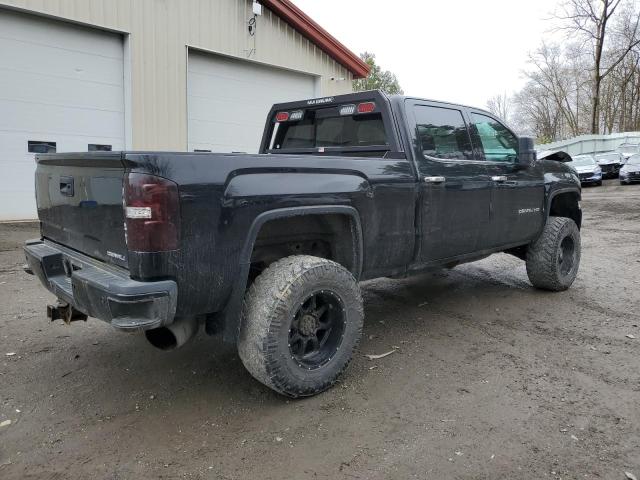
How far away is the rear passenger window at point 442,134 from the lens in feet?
13.6

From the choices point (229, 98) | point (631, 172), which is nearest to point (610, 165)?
point (631, 172)

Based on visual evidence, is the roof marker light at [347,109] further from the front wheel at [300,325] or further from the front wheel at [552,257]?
the front wheel at [552,257]

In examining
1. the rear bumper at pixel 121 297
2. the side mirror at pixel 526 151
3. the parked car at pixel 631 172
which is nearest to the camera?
the rear bumper at pixel 121 297

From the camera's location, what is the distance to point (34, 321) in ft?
15.4

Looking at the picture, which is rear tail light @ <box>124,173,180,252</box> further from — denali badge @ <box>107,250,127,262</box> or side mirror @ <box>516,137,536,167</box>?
side mirror @ <box>516,137,536,167</box>

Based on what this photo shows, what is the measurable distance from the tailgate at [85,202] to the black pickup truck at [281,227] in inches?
0.5

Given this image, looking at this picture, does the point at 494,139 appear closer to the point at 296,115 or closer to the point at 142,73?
the point at 296,115

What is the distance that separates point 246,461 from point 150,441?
0.57 meters

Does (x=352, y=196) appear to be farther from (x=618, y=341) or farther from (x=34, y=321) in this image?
(x=34, y=321)

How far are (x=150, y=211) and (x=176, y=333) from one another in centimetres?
75

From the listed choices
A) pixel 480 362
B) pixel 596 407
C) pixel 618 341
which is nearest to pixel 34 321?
pixel 480 362

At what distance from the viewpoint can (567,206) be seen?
6141 mm

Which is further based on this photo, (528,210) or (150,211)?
(528,210)

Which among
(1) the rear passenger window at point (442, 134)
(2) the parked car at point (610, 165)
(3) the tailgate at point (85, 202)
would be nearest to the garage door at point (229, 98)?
(1) the rear passenger window at point (442, 134)
